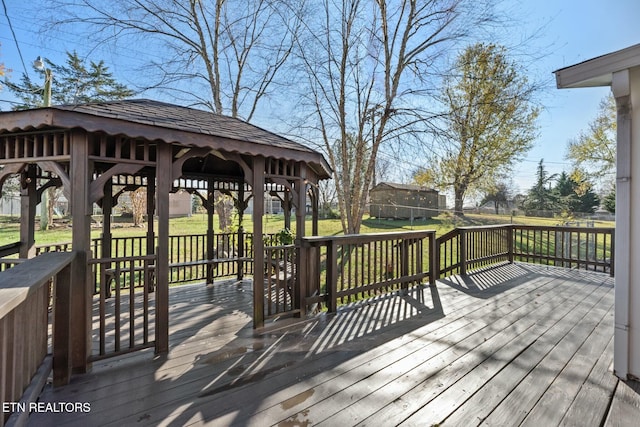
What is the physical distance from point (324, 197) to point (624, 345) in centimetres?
1133

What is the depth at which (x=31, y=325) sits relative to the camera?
1.98 metres

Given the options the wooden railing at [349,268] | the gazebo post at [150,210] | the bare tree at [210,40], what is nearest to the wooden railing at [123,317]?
the gazebo post at [150,210]

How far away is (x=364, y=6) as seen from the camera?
27.8ft

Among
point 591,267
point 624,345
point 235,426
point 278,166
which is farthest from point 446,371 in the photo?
point 591,267

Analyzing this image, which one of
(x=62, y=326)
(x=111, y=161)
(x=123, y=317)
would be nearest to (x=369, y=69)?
(x=111, y=161)

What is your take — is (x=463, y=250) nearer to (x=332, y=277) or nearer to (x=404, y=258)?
(x=404, y=258)

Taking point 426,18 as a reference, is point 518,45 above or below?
below

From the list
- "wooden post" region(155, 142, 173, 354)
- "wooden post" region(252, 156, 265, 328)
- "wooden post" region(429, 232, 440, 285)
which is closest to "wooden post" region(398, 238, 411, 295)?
"wooden post" region(429, 232, 440, 285)

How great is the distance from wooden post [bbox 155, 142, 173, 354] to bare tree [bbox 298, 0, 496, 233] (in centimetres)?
651

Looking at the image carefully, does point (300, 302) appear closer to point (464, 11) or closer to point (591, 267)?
point (591, 267)

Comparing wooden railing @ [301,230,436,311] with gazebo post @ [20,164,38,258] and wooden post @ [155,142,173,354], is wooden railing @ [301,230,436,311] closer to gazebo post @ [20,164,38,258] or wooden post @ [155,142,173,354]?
wooden post @ [155,142,173,354]

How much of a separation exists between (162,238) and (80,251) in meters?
0.61

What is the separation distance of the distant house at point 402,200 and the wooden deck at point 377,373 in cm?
1510

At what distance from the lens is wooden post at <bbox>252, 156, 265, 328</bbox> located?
3342 mm
